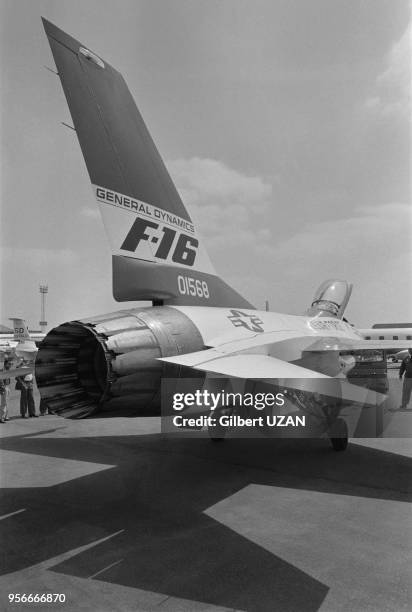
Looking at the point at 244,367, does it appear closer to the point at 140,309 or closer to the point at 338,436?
the point at 140,309

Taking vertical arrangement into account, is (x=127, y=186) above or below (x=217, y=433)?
above

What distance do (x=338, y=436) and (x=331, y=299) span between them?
4.55m

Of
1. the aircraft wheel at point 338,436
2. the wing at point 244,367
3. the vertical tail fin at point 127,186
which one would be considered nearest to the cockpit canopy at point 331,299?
the aircraft wheel at point 338,436

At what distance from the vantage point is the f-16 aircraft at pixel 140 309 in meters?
4.41

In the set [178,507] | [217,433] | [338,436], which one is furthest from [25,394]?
[338,436]

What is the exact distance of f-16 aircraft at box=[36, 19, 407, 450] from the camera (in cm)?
441

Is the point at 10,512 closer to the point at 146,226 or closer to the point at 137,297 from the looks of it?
the point at 137,297

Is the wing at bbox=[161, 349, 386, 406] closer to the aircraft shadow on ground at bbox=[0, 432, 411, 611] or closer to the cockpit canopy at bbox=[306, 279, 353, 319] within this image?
the aircraft shadow on ground at bbox=[0, 432, 411, 611]

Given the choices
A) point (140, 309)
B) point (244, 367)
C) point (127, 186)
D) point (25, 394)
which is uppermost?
point (127, 186)

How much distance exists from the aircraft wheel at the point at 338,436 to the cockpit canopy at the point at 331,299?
3.65 meters

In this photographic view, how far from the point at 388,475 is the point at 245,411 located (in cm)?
229

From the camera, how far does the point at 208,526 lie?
4.53m

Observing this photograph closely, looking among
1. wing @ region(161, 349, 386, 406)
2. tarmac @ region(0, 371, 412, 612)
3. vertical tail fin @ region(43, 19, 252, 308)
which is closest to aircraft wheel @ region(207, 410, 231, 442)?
tarmac @ region(0, 371, 412, 612)

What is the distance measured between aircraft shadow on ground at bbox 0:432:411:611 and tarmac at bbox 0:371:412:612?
0.02 meters
